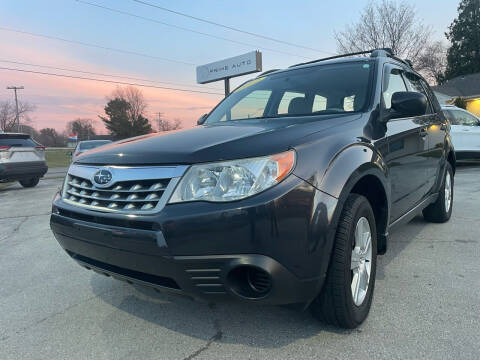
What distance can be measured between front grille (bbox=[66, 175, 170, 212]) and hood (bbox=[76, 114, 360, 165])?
12cm

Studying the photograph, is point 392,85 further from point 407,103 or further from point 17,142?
point 17,142

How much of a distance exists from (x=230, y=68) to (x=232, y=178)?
2320cm

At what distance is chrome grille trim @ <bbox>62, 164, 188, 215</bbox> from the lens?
177cm

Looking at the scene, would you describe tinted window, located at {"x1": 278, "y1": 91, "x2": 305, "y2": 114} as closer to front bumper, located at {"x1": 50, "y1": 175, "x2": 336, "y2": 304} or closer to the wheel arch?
the wheel arch

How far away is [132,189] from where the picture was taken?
1.87m

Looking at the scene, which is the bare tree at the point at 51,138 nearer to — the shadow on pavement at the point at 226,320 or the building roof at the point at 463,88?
the building roof at the point at 463,88

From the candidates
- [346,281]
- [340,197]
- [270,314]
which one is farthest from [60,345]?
[340,197]

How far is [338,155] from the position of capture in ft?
6.49

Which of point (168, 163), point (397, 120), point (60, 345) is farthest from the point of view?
point (397, 120)

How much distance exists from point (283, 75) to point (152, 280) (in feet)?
7.62

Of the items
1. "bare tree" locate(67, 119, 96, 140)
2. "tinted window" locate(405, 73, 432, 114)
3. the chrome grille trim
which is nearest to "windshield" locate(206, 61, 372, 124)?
"tinted window" locate(405, 73, 432, 114)

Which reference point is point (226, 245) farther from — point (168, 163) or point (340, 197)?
point (340, 197)

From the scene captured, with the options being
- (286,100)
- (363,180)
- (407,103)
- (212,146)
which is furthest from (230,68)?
(212,146)

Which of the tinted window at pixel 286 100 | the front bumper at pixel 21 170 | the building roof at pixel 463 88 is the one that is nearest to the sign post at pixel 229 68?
the front bumper at pixel 21 170
